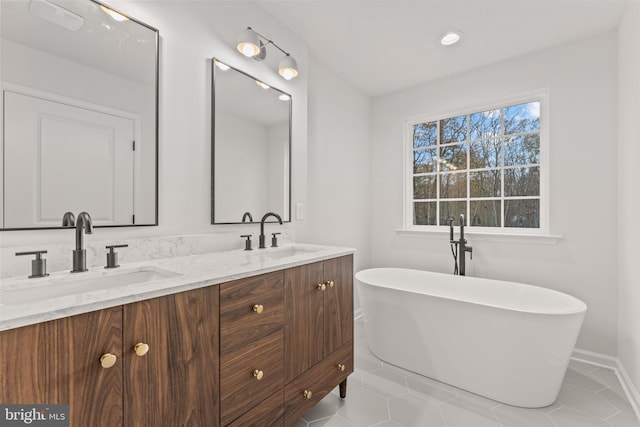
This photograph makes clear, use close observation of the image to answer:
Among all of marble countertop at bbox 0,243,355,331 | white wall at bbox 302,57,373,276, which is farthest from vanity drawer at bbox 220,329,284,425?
white wall at bbox 302,57,373,276

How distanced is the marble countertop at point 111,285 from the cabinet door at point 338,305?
136mm

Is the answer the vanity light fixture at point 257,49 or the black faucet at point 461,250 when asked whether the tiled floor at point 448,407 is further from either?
the vanity light fixture at point 257,49

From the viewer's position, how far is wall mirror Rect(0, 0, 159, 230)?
1.08 meters

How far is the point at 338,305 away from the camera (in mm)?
1696

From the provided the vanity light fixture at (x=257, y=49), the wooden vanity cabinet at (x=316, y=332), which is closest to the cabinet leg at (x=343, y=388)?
the wooden vanity cabinet at (x=316, y=332)

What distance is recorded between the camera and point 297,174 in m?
2.29

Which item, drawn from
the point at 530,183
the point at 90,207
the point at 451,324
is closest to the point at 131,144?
the point at 90,207

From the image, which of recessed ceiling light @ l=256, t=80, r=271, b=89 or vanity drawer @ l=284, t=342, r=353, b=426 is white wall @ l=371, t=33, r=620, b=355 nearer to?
vanity drawer @ l=284, t=342, r=353, b=426

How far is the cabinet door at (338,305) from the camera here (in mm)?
1617

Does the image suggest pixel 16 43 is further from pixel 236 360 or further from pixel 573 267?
pixel 573 267

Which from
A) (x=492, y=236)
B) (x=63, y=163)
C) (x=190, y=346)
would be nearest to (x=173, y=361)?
(x=190, y=346)

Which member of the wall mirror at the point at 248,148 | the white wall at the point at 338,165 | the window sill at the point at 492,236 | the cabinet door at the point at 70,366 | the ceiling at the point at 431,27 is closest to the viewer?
the cabinet door at the point at 70,366

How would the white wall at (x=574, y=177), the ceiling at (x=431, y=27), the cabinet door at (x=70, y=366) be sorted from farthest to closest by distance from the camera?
the white wall at (x=574, y=177), the ceiling at (x=431, y=27), the cabinet door at (x=70, y=366)

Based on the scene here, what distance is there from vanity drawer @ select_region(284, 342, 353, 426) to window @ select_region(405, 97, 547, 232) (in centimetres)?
194
